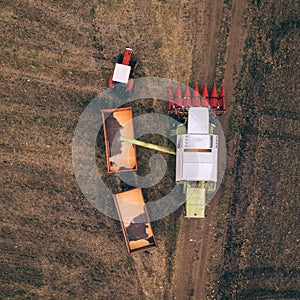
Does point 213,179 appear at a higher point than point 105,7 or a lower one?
lower

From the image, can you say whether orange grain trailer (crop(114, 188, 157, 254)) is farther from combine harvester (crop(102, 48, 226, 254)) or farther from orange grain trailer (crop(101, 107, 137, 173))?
orange grain trailer (crop(101, 107, 137, 173))

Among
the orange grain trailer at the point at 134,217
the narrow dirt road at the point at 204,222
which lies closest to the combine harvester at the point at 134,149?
the orange grain trailer at the point at 134,217

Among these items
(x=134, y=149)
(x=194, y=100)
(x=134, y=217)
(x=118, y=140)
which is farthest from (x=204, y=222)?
(x=194, y=100)

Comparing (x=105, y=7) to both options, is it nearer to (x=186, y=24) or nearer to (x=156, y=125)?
(x=186, y=24)

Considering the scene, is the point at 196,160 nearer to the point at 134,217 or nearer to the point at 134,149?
the point at 134,149

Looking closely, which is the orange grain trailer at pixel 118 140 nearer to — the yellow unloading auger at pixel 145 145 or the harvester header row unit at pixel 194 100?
the yellow unloading auger at pixel 145 145

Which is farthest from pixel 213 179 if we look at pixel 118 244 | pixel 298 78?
pixel 298 78
